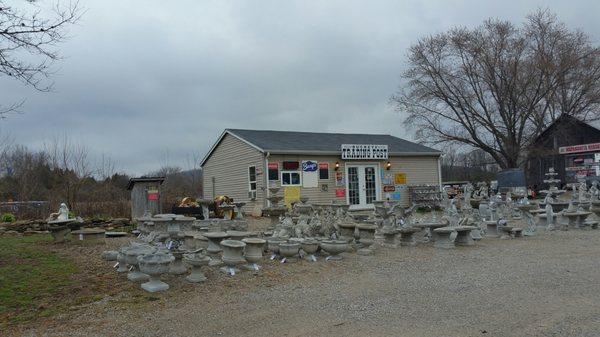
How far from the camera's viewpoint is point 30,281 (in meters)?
6.89

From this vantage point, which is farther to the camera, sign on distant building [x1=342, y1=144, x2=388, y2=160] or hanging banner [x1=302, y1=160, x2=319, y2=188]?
sign on distant building [x1=342, y1=144, x2=388, y2=160]

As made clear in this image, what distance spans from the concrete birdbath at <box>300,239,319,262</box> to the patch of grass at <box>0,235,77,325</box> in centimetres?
374

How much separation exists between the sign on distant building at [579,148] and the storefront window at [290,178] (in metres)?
21.1

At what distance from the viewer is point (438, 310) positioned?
526 centimetres

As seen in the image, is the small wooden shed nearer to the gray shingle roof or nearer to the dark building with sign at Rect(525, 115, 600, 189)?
the gray shingle roof

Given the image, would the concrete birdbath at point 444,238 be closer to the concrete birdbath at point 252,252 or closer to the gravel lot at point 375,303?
the gravel lot at point 375,303

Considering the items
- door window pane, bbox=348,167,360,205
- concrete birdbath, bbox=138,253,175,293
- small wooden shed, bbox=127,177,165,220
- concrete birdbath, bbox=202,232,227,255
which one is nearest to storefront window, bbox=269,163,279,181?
door window pane, bbox=348,167,360,205

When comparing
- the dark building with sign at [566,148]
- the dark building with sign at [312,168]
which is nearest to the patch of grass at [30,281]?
the dark building with sign at [312,168]

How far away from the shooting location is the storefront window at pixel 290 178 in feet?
63.0

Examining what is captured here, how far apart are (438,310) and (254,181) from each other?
1485 cm

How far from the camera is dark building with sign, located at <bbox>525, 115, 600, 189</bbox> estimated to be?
1220 inches

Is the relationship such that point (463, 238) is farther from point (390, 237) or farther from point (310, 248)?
point (310, 248)

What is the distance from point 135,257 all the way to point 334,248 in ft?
11.5

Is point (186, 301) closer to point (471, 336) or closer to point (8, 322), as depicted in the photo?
point (8, 322)
